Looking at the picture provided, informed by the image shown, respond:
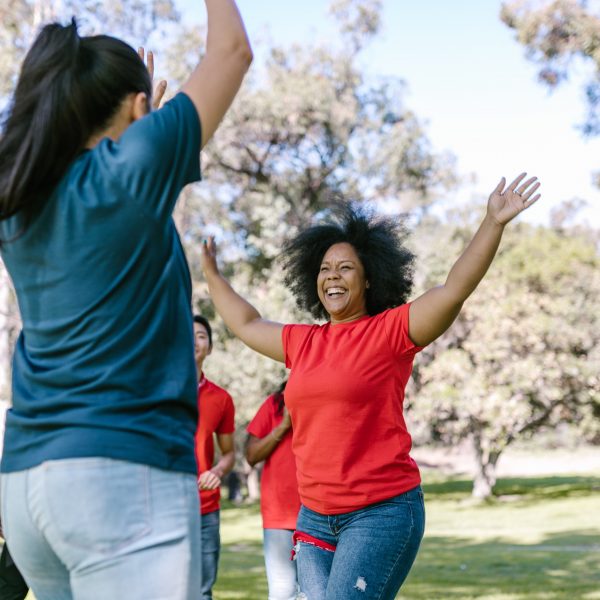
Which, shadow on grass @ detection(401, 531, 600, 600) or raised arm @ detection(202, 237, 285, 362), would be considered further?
shadow on grass @ detection(401, 531, 600, 600)

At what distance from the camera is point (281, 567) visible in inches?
250

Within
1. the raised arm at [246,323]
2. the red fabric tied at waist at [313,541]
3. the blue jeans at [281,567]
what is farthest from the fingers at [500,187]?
the blue jeans at [281,567]

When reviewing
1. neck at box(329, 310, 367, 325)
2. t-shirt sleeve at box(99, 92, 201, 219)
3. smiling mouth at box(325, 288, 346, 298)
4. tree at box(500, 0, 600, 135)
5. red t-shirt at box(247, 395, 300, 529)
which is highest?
tree at box(500, 0, 600, 135)

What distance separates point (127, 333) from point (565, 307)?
27.1 metres

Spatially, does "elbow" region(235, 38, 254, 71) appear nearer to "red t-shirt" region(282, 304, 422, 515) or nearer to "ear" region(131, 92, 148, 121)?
"ear" region(131, 92, 148, 121)

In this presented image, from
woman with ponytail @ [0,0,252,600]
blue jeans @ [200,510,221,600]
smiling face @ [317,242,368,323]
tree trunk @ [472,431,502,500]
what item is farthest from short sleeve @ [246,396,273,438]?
tree trunk @ [472,431,502,500]

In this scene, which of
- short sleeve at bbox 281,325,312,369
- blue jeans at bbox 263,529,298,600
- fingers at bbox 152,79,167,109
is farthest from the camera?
blue jeans at bbox 263,529,298,600

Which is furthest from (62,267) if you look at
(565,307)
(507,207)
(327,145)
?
(327,145)

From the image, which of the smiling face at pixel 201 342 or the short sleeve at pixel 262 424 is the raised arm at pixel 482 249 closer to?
the short sleeve at pixel 262 424

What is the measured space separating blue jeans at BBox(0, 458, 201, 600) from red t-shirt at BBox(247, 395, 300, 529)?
15.0ft

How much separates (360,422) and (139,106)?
7.36 feet

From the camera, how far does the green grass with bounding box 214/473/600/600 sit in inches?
443

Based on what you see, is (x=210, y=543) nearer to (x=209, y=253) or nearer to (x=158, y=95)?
(x=209, y=253)

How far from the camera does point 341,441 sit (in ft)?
13.3
